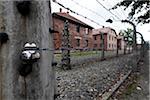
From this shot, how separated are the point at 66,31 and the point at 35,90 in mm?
10251

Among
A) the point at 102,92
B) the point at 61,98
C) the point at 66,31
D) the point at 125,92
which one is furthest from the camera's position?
the point at 66,31

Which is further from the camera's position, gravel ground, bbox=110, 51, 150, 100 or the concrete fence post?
gravel ground, bbox=110, 51, 150, 100

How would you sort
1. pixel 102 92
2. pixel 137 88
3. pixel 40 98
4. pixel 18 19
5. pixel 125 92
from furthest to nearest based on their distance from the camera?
pixel 137 88, pixel 125 92, pixel 102 92, pixel 40 98, pixel 18 19

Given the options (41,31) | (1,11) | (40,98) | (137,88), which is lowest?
(137,88)

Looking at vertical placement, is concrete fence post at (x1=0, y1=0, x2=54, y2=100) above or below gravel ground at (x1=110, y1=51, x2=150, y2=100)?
above

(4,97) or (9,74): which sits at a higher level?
(9,74)

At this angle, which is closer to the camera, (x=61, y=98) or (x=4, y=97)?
(x=4, y=97)

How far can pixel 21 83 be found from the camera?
1.80 m

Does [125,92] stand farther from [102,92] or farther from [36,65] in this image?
[36,65]

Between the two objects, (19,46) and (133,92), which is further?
(133,92)

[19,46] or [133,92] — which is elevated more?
[19,46]

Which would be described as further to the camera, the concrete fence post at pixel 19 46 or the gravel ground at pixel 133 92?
the gravel ground at pixel 133 92

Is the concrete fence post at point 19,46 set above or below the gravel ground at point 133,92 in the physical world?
above

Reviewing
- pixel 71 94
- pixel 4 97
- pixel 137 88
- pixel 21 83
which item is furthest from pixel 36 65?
pixel 137 88
